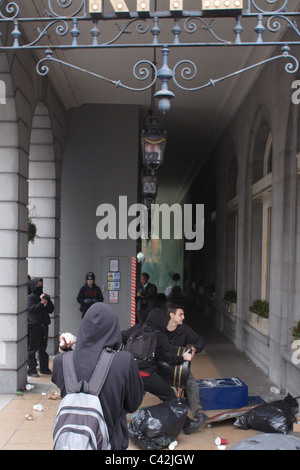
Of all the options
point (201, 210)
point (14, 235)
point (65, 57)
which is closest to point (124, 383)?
point (14, 235)

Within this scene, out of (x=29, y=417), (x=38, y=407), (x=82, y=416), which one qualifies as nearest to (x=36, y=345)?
(x=38, y=407)

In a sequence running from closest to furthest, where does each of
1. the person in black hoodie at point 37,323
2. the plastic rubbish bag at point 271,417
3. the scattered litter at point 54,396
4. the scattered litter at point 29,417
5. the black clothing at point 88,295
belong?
the plastic rubbish bag at point 271,417 < the scattered litter at point 29,417 < the scattered litter at point 54,396 < the person in black hoodie at point 37,323 < the black clothing at point 88,295

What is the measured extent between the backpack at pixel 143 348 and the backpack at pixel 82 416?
3.09 m

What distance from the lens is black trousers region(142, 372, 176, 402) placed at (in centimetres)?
602

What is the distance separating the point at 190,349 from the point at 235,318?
6597 mm

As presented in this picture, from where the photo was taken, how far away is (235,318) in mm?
12719

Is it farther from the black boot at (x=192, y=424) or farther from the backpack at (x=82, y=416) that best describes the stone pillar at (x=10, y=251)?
the backpack at (x=82, y=416)

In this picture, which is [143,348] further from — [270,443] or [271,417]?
[270,443]

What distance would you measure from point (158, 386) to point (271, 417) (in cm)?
138

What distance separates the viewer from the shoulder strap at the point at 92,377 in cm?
287

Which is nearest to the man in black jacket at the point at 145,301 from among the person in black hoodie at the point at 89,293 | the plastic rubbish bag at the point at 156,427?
the person in black hoodie at the point at 89,293

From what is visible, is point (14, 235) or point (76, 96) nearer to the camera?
point (14, 235)

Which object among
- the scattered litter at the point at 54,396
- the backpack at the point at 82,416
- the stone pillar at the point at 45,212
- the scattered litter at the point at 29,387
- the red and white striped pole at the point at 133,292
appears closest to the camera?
the backpack at the point at 82,416
